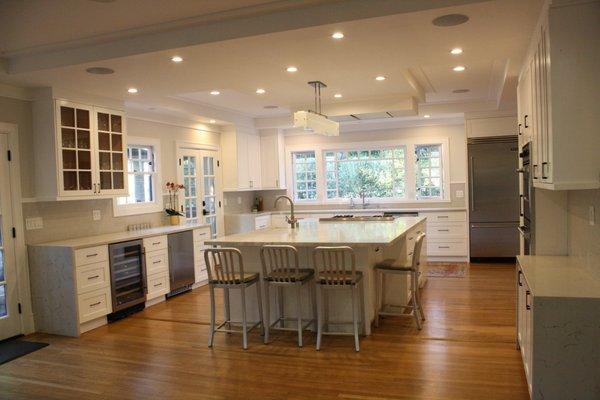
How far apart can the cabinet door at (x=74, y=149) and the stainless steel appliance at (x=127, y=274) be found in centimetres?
69

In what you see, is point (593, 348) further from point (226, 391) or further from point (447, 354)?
point (226, 391)

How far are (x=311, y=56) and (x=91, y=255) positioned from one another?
2884 millimetres

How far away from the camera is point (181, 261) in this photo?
20.3 feet

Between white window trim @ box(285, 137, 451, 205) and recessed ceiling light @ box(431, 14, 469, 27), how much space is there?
5242 millimetres

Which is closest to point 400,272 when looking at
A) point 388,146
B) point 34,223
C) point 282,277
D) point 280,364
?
point 282,277

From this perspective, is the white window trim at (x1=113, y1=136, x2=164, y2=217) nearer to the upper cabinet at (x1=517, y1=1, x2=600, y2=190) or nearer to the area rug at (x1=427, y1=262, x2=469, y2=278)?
the area rug at (x1=427, y1=262, x2=469, y2=278)

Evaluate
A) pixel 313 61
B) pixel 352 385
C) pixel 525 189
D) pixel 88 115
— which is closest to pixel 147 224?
pixel 88 115

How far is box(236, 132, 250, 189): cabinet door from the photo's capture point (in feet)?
26.4

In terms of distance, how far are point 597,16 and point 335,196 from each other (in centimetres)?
642

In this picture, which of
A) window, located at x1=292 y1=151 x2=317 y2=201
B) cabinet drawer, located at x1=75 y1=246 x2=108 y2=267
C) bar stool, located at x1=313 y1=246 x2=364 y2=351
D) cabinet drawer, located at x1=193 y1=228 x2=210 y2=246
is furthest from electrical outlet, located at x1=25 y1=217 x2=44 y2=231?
window, located at x1=292 y1=151 x2=317 y2=201

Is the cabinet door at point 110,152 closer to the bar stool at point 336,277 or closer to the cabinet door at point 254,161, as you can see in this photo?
the bar stool at point 336,277

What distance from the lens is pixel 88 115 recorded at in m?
5.14

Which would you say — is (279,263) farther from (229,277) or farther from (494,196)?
(494,196)

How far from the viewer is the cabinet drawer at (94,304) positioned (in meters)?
4.71
